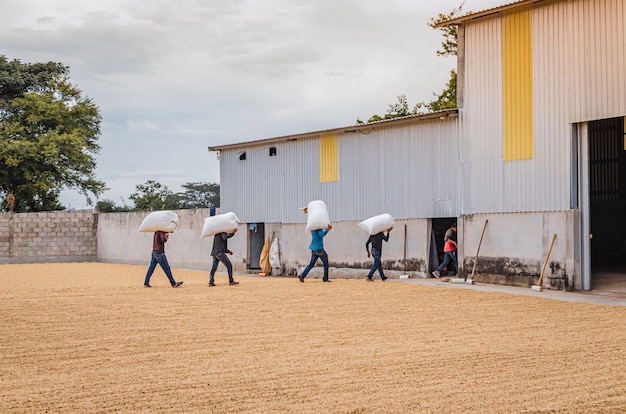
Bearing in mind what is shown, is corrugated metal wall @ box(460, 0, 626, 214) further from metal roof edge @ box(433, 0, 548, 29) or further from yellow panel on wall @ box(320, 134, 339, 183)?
yellow panel on wall @ box(320, 134, 339, 183)

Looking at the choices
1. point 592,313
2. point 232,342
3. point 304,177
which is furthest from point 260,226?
point 232,342

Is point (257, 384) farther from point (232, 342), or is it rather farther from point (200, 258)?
point (200, 258)

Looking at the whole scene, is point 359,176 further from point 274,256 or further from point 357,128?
point 274,256

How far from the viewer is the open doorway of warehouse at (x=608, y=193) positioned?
67.7 ft

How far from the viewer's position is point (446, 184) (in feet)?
61.0

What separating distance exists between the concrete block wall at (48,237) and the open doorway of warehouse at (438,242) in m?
19.2

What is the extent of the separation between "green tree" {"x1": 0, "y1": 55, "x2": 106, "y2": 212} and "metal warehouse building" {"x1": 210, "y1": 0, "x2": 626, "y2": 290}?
2070cm

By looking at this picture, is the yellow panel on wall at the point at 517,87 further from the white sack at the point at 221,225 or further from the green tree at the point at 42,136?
the green tree at the point at 42,136

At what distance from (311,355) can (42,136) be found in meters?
34.7

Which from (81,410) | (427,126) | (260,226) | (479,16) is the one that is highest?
(479,16)

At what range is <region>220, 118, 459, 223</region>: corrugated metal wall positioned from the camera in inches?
739

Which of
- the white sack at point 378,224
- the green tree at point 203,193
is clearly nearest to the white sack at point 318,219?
the white sack at point 378,224

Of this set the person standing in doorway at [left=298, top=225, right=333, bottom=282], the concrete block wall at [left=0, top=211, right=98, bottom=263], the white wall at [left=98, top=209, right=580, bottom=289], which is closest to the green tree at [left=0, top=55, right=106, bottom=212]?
the concrete block wall at [left=0, top=211, right=98, bottom=263]

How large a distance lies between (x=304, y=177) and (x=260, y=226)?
2961 millimetres
